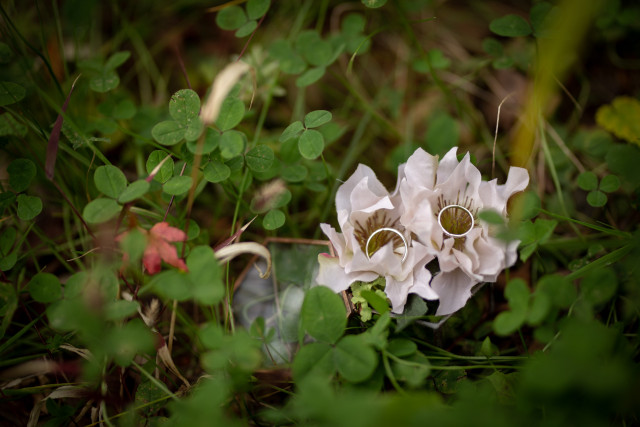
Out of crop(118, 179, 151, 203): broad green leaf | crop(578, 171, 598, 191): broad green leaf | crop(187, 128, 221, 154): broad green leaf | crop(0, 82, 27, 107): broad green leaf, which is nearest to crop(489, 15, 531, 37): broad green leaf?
crop(578, 171, 598, 191): broad green leaf

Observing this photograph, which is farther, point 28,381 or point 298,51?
point 298,51

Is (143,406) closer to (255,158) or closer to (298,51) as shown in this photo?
(255,158)

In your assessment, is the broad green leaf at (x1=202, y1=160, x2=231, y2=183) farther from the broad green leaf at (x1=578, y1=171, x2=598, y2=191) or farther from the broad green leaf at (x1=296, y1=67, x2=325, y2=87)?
the broad green leaf at (x1=578, y1=171, x2=598, y2=191)

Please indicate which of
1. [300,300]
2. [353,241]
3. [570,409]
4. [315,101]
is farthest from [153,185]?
[570,409]

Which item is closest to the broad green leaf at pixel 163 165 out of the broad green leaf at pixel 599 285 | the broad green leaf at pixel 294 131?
the broad green leaf at pixel 294 131

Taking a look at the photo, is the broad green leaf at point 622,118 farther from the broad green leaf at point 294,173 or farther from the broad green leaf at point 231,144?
the broad green leaf at point 231,144

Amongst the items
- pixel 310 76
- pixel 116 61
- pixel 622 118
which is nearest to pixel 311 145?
pixel 310 76

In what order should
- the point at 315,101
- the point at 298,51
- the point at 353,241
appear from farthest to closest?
the point at 315,101, the point at 298,51, the point at 353,241
